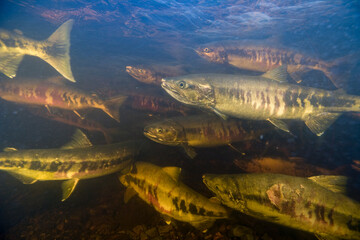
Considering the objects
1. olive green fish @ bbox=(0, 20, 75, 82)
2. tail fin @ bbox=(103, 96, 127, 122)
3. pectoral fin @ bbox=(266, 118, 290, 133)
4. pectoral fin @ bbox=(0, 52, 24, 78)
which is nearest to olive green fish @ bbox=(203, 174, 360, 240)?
pectoral fin @ bbox=(266, 118, 290, 133)

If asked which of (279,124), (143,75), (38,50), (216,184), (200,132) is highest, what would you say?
(38,50)

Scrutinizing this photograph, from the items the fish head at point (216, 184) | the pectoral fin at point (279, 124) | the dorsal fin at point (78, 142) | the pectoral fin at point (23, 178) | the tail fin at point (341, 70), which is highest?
the tail fin at point (341, 70)

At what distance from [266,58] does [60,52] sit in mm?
11069

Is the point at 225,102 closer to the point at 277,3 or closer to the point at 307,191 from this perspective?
the point at 307,191

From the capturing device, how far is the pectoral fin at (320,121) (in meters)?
4.04

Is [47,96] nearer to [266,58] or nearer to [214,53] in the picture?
[214,53]

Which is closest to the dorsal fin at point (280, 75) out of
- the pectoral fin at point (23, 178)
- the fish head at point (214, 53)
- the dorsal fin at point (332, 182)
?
the dorsal fin at point (332, 182)

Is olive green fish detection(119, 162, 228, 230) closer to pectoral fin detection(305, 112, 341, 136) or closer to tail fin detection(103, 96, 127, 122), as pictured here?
tail fin detection(103, 96, 127, 122)

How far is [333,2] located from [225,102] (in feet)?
70.6

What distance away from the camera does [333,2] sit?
592 inches

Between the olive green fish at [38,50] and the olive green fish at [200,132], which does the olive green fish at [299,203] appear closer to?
the olive green fish at [200,132]

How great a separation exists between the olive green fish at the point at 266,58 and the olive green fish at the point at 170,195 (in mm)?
8819

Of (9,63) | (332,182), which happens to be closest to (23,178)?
(9,63)

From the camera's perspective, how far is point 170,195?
275 centimetres
